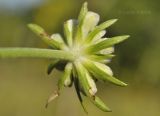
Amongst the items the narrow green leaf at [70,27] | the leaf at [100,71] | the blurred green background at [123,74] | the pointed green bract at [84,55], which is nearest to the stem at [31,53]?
the pointed green bract at [84,55]

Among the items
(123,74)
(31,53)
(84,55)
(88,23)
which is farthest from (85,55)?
(123,74)

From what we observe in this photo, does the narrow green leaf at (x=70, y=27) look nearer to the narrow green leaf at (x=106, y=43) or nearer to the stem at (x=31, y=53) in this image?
the narrow green leaf at (x=106, y=43)

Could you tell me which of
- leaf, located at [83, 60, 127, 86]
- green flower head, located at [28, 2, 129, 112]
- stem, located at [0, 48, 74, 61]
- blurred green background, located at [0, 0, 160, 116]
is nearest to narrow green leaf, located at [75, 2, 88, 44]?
green flower head, located at [28, 2, 129, 112]

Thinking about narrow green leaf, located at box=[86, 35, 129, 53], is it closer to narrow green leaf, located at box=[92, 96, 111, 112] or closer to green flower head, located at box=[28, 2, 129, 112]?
green flower head, located at box=[28, 2, 129, 112]

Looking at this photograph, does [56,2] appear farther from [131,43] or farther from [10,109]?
[10,109]

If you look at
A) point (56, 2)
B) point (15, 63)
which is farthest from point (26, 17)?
point (15, 63)

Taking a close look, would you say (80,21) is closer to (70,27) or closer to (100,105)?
(70,27)

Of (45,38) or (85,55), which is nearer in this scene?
(45,38)
